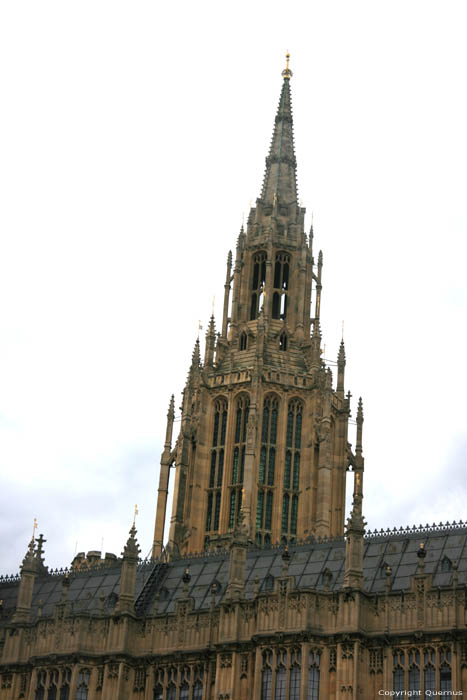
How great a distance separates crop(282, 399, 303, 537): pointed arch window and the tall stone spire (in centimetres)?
2328

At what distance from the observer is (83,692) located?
7269 centimetres

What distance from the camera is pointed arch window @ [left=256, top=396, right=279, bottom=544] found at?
112938mm

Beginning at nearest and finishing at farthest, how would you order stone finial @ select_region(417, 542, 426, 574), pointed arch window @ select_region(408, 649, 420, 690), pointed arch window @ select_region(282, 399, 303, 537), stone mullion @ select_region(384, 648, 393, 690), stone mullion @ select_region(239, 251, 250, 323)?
pointed arch window @ select_region(408, 649, 420, 690) → stone mullion @ select_region(384, 648, 393, 690) → stone finial @ select_region(417, 542, 426, 574) → pointed arch window @ select_region(282, 399, 303, 537) → stone mullion @ select_region(239, 251, 250, 323)

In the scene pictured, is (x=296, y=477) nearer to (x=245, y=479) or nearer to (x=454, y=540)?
(x=245, y=479)

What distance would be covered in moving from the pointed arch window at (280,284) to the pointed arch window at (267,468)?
36.2 ft

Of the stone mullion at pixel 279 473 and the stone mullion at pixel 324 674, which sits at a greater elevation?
the stone mullion at pixel 279 473

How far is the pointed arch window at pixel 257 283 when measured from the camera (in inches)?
4956

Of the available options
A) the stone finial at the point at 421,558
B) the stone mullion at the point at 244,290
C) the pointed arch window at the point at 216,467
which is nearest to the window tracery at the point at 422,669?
the stone finial at the point at 421,558

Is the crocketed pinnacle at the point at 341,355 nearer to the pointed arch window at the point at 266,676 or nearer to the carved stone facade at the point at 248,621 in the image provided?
the carved stone facade at the point at 248,621

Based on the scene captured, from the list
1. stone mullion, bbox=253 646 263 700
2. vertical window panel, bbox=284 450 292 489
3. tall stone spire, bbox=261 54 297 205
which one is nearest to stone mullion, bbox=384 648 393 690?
stone mullion, bbox=253 646 263 700

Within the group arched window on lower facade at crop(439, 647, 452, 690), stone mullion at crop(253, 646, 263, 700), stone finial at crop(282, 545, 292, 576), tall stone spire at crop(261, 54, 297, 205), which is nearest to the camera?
arched window on lower facade at crop(439, 647, 452, 690)

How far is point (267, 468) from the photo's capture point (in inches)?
4515

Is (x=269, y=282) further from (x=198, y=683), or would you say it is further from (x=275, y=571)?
(x=198, y=683)

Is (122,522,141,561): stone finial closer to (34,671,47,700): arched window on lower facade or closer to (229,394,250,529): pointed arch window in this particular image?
(34,671,47,700): arched window on lower facade
